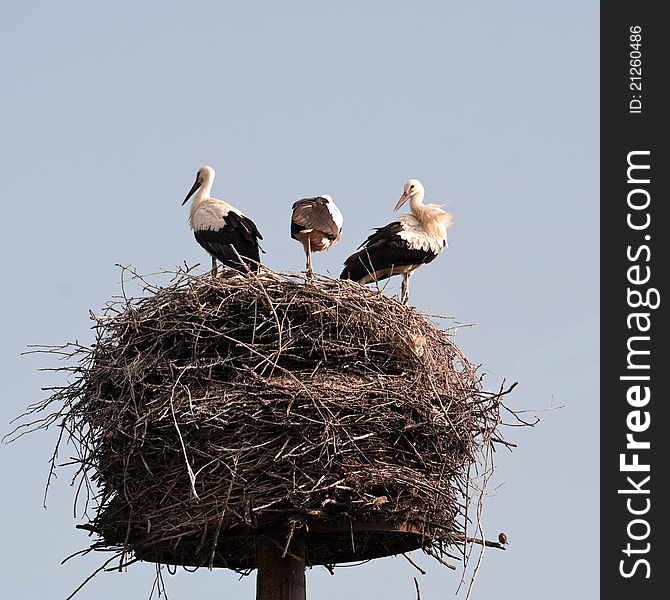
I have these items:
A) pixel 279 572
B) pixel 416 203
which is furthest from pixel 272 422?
pixel 416 203

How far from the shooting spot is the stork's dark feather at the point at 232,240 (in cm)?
1102

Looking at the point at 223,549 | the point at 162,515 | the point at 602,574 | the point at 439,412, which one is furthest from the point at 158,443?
the point at 602,574

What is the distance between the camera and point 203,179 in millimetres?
12359

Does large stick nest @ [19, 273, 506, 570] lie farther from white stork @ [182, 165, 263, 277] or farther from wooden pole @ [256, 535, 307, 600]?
white stork @ [182, 165, 263, 277]

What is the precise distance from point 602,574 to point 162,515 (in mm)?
2519

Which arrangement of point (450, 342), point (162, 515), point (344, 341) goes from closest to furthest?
1. point (162, 515)
2. point (344, 341)
3. point (450, 342)

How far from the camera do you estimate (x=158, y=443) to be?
25.9 ft

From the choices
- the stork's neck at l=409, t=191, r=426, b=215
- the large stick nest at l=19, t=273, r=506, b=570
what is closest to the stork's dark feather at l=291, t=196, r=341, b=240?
the stork's neck at l=409, t=191, r=426, b=215

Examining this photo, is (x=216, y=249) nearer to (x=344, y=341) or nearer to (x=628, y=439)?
(x=344, y=341)

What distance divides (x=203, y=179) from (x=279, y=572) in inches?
197

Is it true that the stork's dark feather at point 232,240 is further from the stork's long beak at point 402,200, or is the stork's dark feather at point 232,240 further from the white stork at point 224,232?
the stork's long beak at point 402,200

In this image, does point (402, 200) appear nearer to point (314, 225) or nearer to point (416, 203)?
point (416, 203)

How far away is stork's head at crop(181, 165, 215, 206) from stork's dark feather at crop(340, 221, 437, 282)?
1681mm

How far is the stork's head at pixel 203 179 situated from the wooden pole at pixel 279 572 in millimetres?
4764
